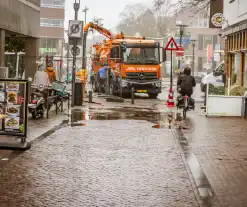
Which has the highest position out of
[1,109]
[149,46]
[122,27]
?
[122,27]

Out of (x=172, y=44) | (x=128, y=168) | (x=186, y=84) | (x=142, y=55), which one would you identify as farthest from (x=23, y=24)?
(x=128, y=168)

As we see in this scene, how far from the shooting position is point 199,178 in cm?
932

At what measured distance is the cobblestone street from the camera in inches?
305

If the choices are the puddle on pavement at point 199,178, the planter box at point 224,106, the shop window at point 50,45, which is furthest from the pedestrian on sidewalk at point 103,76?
the shop window at point 50,45

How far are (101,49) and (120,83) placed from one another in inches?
258

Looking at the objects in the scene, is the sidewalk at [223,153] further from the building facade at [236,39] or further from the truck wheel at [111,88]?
the truck wheel at [111,88]

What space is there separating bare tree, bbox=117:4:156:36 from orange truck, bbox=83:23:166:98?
7764 cm

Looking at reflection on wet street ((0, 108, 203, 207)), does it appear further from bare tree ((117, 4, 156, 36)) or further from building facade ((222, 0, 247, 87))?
bare tree ((117, 4, 156, 36))

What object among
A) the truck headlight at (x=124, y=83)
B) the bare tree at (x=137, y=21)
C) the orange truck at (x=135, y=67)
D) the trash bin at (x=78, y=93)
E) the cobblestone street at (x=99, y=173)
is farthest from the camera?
the bare tree at (x=137, y=21)

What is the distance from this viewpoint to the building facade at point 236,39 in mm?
26547

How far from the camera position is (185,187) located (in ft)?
28.3

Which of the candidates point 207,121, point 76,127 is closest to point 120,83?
point 207,121

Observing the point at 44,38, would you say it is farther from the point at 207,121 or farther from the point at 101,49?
the point at 207,121

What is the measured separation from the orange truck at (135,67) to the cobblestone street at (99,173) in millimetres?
19369
